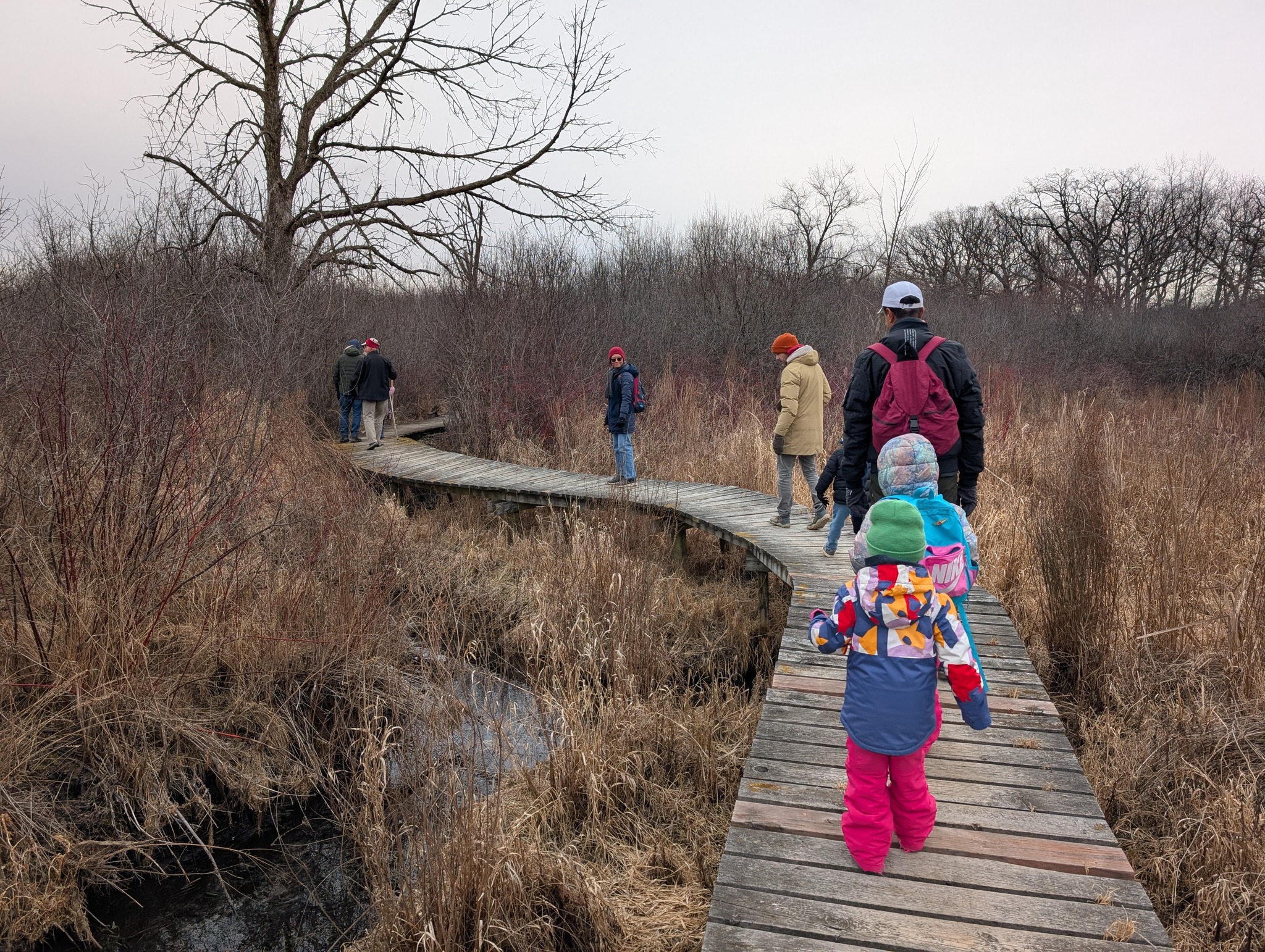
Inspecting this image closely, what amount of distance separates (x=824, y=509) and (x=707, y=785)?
2.83 meters

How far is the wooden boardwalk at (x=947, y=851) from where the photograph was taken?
2.12m

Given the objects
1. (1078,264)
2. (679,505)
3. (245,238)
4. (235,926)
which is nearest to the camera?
(235,926)

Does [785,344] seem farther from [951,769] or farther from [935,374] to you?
[951,769]

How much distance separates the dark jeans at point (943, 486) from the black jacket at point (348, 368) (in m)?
9.27

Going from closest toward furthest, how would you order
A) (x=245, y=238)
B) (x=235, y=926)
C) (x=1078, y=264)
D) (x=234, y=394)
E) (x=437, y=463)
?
(x=235, y=926) → (x=234, y=394) → (x=437, y=463) → (x=245, y=238) → (x=1078, y=264)

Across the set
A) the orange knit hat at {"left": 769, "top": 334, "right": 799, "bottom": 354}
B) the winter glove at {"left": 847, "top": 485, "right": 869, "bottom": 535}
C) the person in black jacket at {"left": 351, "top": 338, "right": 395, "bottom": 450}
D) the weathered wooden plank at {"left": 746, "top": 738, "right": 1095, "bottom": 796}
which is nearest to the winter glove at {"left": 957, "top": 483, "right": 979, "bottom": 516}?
the winter glove at {"left": 847, "top": 485, "right": 869, "bottom": 535}

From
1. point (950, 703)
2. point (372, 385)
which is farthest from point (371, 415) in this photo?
point (950, 703)

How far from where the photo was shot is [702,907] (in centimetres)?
329

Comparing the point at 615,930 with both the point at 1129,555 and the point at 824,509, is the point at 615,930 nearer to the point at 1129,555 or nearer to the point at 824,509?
the point at 1129,555

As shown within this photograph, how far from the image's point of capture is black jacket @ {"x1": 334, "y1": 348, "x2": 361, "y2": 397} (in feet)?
38.1

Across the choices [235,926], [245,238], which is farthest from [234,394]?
[245,238]

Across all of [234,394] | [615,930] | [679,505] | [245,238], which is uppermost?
[245,238]

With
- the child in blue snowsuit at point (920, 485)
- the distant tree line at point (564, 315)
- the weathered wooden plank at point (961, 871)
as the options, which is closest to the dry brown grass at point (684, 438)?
the distant tree line at point (564, 315)

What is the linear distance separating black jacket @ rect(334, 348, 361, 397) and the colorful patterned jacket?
10543mm
